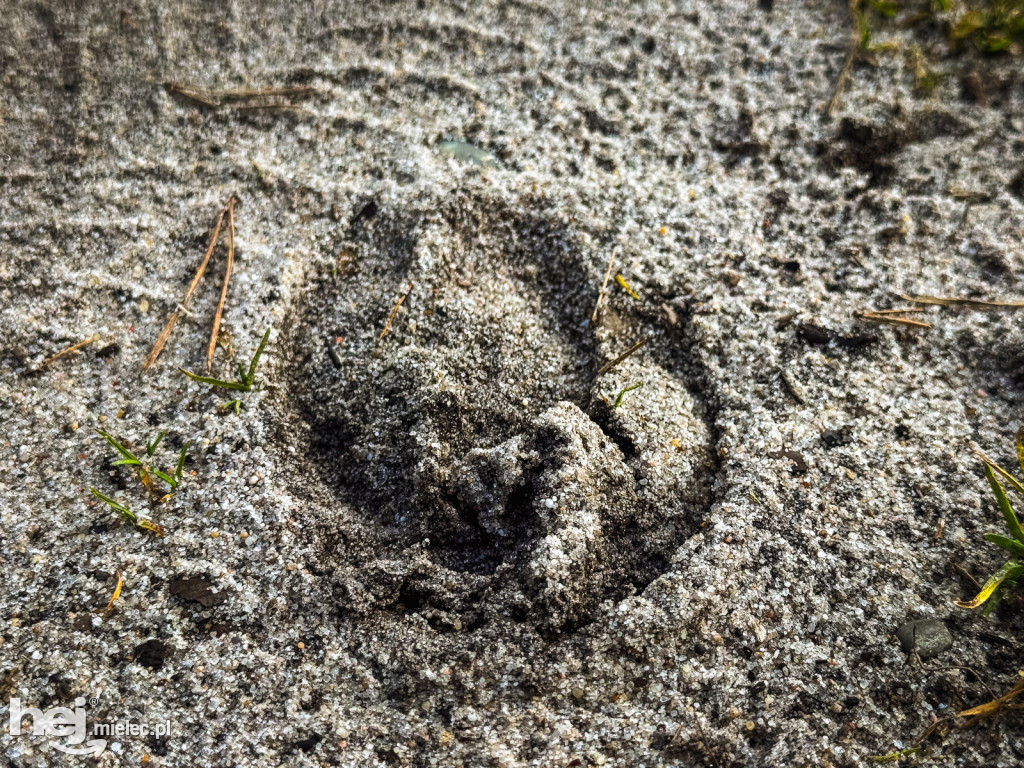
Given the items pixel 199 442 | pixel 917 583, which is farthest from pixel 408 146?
pixel 917 583

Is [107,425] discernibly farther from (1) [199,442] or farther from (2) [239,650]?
(2) [239,650]

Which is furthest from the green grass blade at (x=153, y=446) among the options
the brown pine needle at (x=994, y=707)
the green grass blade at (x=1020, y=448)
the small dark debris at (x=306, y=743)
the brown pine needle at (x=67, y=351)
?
the green grass blade at (x=1020, y=448)

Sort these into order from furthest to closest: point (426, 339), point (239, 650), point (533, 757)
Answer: point (426, 339)
point (239, 650)
point (533, 757)

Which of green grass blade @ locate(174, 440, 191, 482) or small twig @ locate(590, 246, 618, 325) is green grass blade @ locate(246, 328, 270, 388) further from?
small twig @ locate(590, 246, 618, 325)

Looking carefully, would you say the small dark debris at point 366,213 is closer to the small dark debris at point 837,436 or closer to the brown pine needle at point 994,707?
the small dark debris at point 837,436

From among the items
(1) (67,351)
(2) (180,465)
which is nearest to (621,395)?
(2) (180,465)

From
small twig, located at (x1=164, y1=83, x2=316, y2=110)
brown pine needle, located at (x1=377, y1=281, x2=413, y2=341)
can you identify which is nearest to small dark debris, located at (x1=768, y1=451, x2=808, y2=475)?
brown pine needle, located at (x1=377, y1=281, x2=413, y2=341)

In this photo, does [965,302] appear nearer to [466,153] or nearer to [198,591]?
[466,153]
